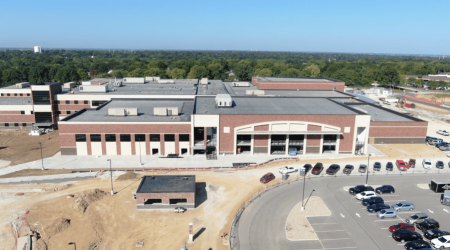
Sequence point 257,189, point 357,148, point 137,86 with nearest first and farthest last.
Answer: point 257,189
point 357,148
point 137,86

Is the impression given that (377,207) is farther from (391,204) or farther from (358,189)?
A: (358,189)

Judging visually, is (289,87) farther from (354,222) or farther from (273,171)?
(354,222)

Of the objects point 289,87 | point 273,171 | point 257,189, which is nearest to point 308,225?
point 257,189

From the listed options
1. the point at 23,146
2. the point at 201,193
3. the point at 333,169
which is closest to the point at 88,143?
the point at 23,146

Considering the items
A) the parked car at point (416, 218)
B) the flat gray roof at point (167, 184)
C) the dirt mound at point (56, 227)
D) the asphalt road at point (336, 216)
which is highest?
the flat gray roof at point (167, 184)

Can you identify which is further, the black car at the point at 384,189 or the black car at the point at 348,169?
the black car at the point at 348,169

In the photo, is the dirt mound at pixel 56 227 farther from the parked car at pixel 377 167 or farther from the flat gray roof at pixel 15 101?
the flat gray roof at pixel 15 101

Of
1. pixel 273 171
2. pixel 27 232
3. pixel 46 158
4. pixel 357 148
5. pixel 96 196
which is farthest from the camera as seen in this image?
pixel 357 148

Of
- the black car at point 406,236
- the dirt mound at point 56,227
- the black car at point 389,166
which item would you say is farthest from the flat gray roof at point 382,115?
the dirt mound at point 56,227
